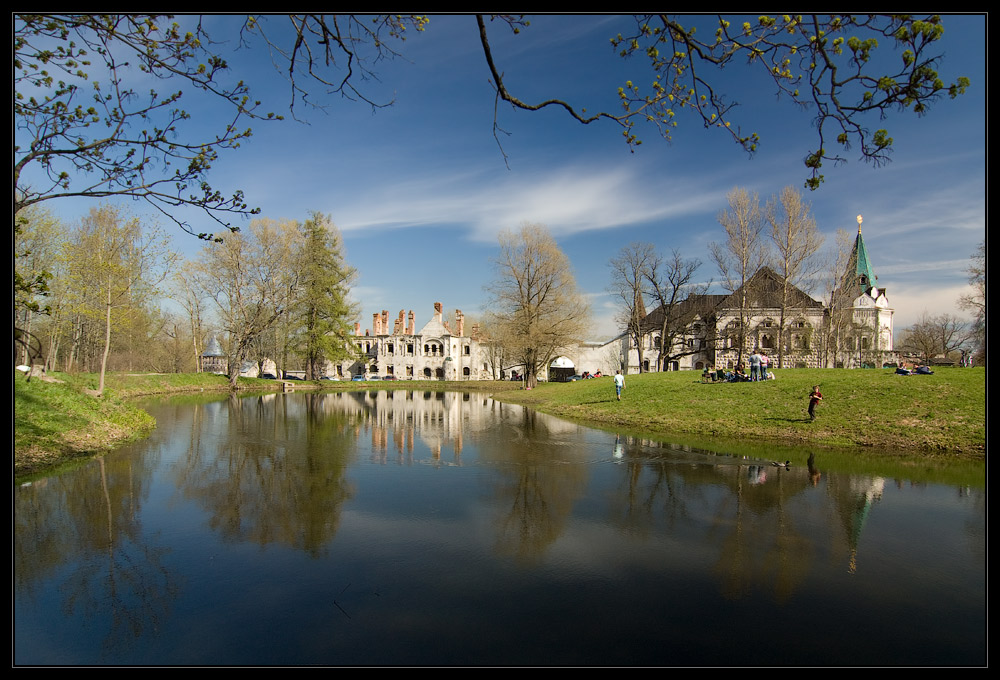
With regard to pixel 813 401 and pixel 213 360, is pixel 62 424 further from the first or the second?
pixel 213 360

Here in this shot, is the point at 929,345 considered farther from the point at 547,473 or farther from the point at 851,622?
the point at 851,622

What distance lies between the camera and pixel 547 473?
1163 cm

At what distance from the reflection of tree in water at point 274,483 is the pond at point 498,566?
0.08m

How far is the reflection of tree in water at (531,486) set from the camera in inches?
284

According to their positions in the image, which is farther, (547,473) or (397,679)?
(547,473)

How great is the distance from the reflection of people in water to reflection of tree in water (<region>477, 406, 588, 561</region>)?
15.1ft

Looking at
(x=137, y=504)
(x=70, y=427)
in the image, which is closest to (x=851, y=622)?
(x=137, y=504)

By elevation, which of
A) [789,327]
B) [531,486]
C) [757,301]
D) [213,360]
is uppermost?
[757,301]

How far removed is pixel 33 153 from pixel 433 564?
6274 mm

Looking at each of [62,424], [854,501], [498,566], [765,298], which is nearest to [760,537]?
[854,501]

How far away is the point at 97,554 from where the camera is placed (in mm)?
6293

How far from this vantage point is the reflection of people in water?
10531mm

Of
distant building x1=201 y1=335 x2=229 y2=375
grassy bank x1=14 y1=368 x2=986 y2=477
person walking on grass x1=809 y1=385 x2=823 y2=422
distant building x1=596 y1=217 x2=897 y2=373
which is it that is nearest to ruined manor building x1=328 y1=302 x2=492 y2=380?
distant building x1=201 y1=335 x2=229 y2=375

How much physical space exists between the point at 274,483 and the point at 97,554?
404cm
